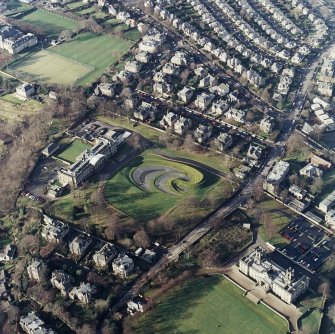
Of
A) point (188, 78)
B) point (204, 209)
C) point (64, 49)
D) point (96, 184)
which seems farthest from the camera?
point (64, 49)

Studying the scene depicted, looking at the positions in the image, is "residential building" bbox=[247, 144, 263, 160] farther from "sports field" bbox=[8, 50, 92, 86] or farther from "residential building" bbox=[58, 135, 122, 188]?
"sports field" bbox=[8, 50, 92, 86]

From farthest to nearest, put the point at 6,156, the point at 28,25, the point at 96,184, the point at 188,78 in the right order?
1. the point at 28,25
2. the point at 188,78
3. the point at 6,156
4. the point at 96,184

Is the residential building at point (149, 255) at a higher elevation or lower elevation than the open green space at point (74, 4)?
lower

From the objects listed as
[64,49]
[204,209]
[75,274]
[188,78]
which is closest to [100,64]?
[64,49]

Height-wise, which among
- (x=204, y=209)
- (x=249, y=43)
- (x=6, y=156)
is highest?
(x=249, y=43)

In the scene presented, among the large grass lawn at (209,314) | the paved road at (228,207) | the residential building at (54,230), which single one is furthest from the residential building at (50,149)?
the large grass lawn at (209,314)

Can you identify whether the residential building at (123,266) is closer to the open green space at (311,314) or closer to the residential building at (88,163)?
the residential building at (88,163)

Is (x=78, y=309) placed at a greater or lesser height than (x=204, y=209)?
lesser

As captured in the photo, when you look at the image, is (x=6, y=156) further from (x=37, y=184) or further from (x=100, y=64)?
(x=100, y=64)
